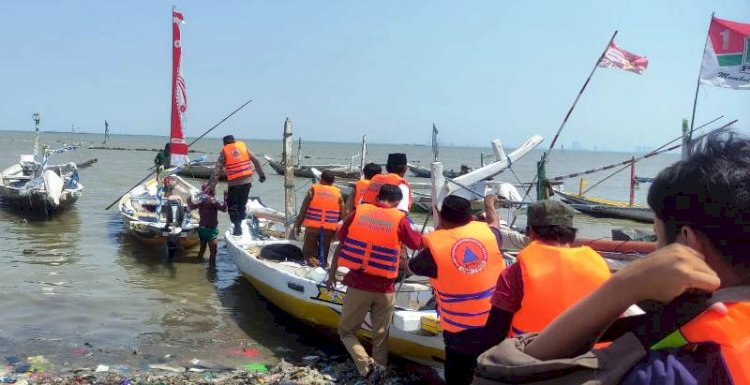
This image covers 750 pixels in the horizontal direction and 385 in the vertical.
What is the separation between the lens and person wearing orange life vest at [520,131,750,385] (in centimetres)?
115

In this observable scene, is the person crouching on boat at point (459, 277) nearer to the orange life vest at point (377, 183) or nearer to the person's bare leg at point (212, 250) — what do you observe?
the orange life vest at point (377, 183)

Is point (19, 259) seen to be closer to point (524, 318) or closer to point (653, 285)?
point (524, 318)

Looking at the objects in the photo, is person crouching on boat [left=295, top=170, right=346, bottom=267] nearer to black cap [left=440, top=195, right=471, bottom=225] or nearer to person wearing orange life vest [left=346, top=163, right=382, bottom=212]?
person wearing orange life vest [left=346, top=163, right=382, bottom=212]

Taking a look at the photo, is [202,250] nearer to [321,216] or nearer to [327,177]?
[321,216]

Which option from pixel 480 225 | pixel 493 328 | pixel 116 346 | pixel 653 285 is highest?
pixel 653 285

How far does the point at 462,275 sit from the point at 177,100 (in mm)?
10805

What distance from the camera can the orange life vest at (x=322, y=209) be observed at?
903 cm

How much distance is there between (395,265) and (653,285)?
14.6 feet

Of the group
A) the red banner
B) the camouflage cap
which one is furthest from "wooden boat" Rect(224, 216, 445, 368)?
the red banner

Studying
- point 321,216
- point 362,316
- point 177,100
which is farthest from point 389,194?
point 177,100

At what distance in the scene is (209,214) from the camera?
451 inches

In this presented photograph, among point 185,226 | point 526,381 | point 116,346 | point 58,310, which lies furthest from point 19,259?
point 526,381

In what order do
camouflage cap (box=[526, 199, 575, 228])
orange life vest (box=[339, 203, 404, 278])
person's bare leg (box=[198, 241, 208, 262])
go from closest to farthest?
camouflage cap (box=[526, 199, 575, 228]) < orange life vest (box=[339, 203, 404, 278]) < person's bare leg (box=[198, 241, 208, 262])

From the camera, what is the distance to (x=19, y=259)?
12438 millimetres
